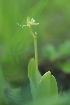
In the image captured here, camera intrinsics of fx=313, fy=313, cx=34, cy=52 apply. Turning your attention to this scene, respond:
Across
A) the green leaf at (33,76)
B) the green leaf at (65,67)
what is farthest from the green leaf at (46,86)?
the green leaf at (65,67)

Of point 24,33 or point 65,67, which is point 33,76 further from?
point 65,67

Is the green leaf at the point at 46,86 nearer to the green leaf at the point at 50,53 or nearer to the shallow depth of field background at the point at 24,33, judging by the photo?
the shallow depth of field background at the point at 24,33

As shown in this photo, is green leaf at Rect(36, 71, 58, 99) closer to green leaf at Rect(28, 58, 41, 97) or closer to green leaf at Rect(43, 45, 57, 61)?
green leaf at Rect(28, 58, 41, 97)

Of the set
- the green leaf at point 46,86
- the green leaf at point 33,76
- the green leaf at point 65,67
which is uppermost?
the green leaf at point 65,67

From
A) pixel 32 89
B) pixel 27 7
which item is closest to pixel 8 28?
pixel 27 7

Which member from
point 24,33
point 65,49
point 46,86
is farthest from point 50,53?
point 46,86

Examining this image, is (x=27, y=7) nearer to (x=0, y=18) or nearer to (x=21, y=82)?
(x=0, y=18)

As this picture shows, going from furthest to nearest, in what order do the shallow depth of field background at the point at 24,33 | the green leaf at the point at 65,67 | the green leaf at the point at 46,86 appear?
the green leaf at the point at 65,67, the shallow depth of field background at the point at 24,33, the green leaf at the point at 46,86

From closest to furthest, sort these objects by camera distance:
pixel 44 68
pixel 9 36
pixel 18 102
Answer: pixel 18 102 → pixel 9 36 → pixel 44 68

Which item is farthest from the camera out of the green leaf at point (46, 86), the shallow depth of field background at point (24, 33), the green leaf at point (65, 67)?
the green leaf at point (65, 67)
